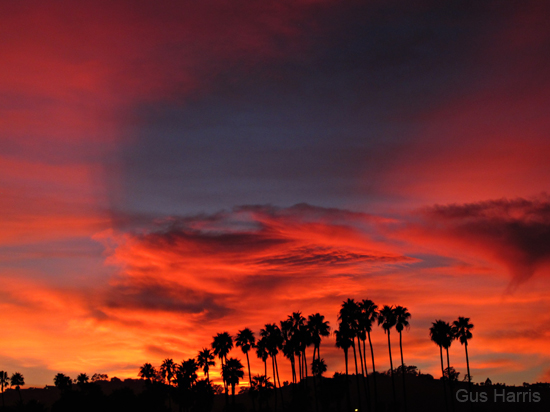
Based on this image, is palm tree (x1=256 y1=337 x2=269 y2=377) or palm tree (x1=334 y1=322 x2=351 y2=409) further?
palm tree (x1=256 y1=337 x2=269 y2=377)

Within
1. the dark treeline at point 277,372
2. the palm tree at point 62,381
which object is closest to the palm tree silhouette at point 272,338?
the dark treeline at point 277,372

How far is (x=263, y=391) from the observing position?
113 m

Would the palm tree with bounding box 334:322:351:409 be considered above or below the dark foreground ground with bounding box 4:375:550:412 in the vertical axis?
above

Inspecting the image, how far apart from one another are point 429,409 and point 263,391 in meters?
57.4

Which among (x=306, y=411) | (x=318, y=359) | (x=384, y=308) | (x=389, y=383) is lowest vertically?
(x=389, y=383)

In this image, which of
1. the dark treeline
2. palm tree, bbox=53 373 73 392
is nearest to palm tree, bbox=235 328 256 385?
the dark treeline

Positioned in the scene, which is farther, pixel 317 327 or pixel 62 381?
pixel 62 381

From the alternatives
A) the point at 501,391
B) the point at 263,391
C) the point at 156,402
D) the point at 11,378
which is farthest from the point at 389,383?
the point at 11,378

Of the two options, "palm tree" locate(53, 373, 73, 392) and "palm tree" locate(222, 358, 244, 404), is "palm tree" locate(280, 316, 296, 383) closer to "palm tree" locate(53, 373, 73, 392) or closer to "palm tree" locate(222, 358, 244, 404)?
"palm tree" locate(222, 358, 244, 404)

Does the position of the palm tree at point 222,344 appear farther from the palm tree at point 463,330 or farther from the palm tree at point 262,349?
the palm tree at point 463,330

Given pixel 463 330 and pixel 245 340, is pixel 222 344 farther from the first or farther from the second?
pixel 463 330

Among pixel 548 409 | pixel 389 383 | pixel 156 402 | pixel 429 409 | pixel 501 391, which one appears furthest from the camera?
pixel 389 383

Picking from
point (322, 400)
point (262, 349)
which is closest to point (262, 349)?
point (262, 349)

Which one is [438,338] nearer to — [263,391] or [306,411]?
[306,411]
